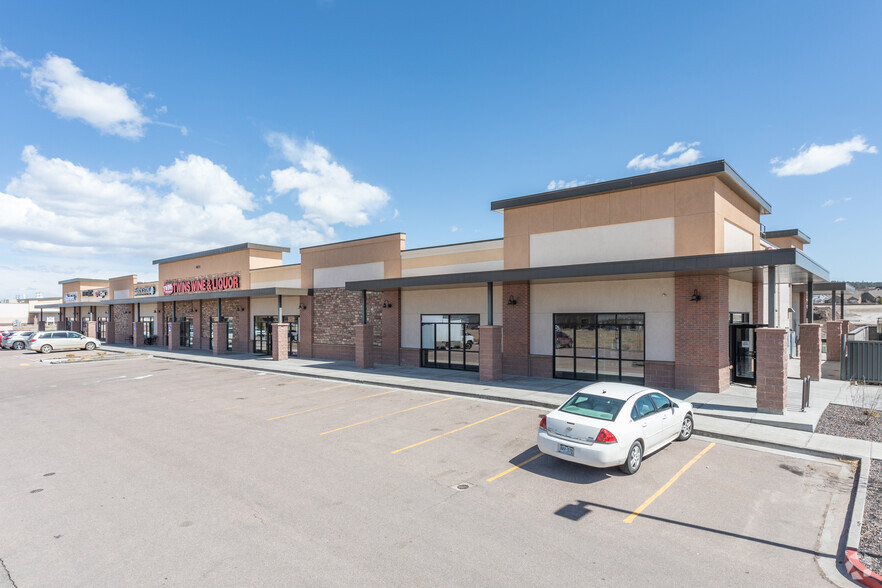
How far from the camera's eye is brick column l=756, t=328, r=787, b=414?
12422 millimetres

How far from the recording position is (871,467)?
8898 millimetres

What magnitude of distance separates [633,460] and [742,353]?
1133cm

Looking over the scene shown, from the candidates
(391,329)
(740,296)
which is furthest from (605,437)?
(391,329)

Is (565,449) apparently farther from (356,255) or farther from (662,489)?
(356,255)

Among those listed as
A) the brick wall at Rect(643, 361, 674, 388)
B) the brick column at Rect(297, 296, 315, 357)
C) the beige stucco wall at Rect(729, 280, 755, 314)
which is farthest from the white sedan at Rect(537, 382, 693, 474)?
the brick column at Rect(297, 296, 315, 357)

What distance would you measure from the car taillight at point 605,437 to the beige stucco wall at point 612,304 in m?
9.26

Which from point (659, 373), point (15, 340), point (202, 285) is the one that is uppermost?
point (202, 285)

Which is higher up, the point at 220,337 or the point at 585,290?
the point at 585,290

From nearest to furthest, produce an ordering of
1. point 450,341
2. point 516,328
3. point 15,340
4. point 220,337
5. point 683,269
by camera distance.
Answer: point 683,269 → point 516,328 → point 450,341 → point 220,337 → point 15,340

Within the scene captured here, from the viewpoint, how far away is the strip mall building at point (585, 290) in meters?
15.4

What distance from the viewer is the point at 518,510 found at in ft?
23.6

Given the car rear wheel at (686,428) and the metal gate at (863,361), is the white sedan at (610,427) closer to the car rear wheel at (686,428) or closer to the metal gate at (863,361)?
the car rear wheel at (686,428)

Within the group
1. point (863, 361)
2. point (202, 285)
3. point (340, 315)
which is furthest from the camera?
point (202, 285)

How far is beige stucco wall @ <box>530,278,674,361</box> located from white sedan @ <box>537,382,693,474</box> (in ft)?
22.2
